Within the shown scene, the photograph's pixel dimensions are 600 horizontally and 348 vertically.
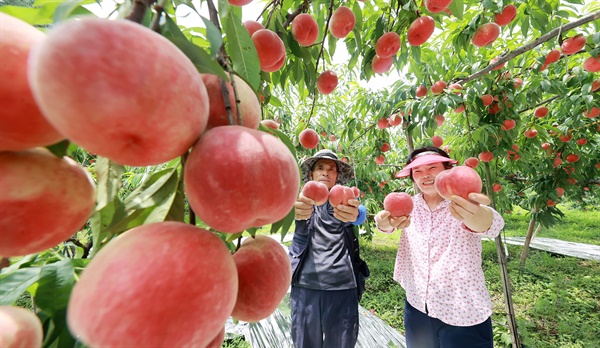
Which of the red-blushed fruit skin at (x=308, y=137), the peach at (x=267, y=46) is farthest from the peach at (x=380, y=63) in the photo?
the peach at (x=267, y=46)

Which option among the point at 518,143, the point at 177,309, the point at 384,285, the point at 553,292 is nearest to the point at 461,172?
the point at 177,309

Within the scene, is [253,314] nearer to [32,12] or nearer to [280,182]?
[280,182]

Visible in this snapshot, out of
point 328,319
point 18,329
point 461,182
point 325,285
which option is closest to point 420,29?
point 461,182

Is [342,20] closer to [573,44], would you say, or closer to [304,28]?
[304,28]

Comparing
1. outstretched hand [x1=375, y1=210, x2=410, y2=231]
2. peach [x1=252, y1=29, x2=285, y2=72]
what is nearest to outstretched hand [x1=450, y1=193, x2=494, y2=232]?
outstretched hand [x1=375, y1=210, x2=410, y2=231]

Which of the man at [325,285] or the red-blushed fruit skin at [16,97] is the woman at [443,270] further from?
the red-blushed fruit skin at [16,97]

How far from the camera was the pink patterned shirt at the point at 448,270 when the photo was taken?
2.20m

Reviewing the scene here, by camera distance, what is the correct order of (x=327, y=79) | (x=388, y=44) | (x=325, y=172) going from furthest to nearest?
(x=325, y=172) → (x=327, y=79) → (x=388, y=44)

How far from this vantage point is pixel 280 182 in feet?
1.48

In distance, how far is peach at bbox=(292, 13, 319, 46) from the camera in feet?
4.54

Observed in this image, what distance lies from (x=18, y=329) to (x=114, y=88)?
0.40 m

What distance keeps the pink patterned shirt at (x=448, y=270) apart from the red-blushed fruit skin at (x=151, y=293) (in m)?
2.27

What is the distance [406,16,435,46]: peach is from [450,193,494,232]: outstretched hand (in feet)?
3.07

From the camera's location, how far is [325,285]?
2.88 meters
